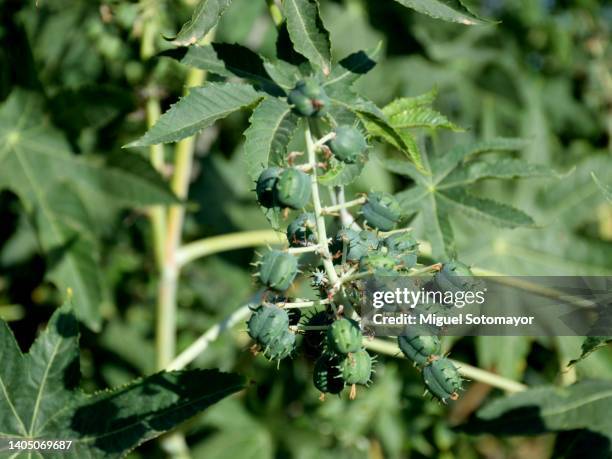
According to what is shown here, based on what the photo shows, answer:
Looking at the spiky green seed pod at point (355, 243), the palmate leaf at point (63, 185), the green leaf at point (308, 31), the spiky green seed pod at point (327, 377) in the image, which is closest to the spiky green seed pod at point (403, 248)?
the spiky green seed pod at point (355, 243)

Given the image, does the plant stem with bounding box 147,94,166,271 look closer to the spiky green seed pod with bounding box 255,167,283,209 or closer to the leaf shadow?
the leaf shadow

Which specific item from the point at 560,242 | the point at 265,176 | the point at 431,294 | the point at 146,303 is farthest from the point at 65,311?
the point at 560,242

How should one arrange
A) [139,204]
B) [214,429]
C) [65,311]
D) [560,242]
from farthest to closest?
[214,429]
[560,242]
[139,204]
[65,311]

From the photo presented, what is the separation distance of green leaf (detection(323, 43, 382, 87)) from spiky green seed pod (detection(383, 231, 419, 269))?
502 mm

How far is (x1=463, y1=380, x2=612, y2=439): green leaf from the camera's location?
98.3 inches

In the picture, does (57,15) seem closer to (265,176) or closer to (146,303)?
(146,303)

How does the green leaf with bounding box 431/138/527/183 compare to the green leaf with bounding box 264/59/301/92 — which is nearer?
the green leaf with bounding box 264/59/301/92

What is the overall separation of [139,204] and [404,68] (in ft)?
6.80

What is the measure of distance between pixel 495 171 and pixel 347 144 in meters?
0.92

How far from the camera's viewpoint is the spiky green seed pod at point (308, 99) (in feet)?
6.16

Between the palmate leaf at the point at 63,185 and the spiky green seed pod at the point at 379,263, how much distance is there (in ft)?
4.00

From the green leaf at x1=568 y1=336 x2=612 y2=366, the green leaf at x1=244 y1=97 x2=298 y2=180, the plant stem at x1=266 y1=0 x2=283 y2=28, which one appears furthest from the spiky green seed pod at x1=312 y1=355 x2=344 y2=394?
the plant stem at x1=266 y1=0 x2=283 y2=28

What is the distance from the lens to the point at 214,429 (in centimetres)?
391

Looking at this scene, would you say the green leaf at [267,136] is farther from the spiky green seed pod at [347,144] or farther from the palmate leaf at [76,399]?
the palmate leaf at [76,399]
